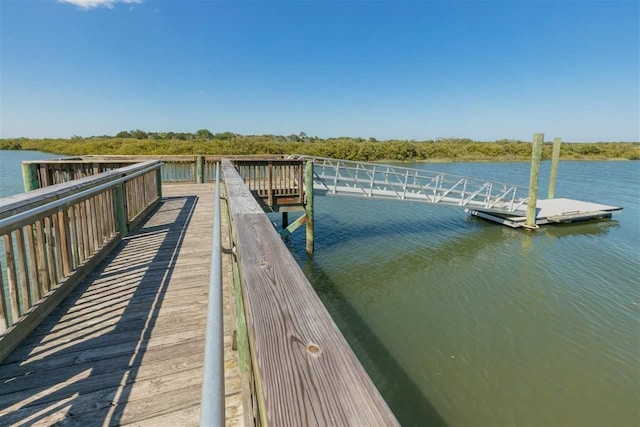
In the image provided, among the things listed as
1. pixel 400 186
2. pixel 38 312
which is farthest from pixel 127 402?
pixel 400 186

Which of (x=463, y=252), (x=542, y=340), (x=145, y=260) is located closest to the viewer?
(x=145, y=260)

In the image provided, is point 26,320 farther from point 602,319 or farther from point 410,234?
point 410,234

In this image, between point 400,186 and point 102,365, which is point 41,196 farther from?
point 400,186

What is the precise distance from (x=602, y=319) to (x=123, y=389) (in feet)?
25.7

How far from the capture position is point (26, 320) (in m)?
2.26

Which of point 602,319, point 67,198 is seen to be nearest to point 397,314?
point 602,319

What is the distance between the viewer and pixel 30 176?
18.4 feet

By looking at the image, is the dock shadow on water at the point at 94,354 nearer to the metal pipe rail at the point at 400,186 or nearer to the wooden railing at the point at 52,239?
the wooden railing at the point at 52,239

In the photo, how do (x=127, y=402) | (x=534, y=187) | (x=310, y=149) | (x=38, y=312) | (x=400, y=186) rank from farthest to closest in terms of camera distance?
(x=310, y=149), (x=534, y=187), (x=400, y=186), (x=38, y=312), (x=127, y=402)

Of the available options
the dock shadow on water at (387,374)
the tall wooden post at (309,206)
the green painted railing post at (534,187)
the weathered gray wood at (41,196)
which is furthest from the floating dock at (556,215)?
the weathered gray wood at (41,196)

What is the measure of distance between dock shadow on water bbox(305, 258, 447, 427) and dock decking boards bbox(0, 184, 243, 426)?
269 centimetres

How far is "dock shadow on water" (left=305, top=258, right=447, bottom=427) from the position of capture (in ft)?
12.9

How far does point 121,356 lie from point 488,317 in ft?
19.9

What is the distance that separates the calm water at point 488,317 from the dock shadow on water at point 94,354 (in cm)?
310
